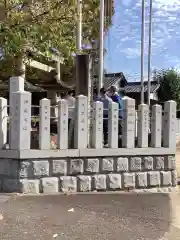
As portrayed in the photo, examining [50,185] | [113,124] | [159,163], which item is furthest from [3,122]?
[159,163]

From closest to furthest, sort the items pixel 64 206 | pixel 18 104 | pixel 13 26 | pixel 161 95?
pixel 64 206, pixel 18 104, pixel 13 26, pixel 161 95

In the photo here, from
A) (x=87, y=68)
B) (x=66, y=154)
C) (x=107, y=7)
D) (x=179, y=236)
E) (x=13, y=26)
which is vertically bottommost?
(x=179, y=236)

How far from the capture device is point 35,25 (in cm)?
1051

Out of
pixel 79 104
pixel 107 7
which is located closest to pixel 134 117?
pixel 79 104

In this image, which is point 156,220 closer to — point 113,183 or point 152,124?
point 113,183

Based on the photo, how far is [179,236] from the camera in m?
6.57

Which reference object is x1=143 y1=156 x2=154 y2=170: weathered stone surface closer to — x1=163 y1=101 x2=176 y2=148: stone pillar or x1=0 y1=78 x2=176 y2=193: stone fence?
x1=0 y1=78 x2=176 y2=193: stone fence

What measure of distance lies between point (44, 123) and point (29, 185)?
124cm

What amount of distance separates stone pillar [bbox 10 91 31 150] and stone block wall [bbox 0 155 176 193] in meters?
0.34

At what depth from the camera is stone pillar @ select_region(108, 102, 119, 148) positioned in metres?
9.62

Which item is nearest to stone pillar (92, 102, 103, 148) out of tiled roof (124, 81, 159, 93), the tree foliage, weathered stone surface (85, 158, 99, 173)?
weathered stone surface (85, 158, 99, 173)

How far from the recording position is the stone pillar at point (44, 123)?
8.96m

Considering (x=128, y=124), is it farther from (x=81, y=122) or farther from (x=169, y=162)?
(x=169, y=162)

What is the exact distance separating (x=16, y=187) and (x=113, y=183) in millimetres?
2075
